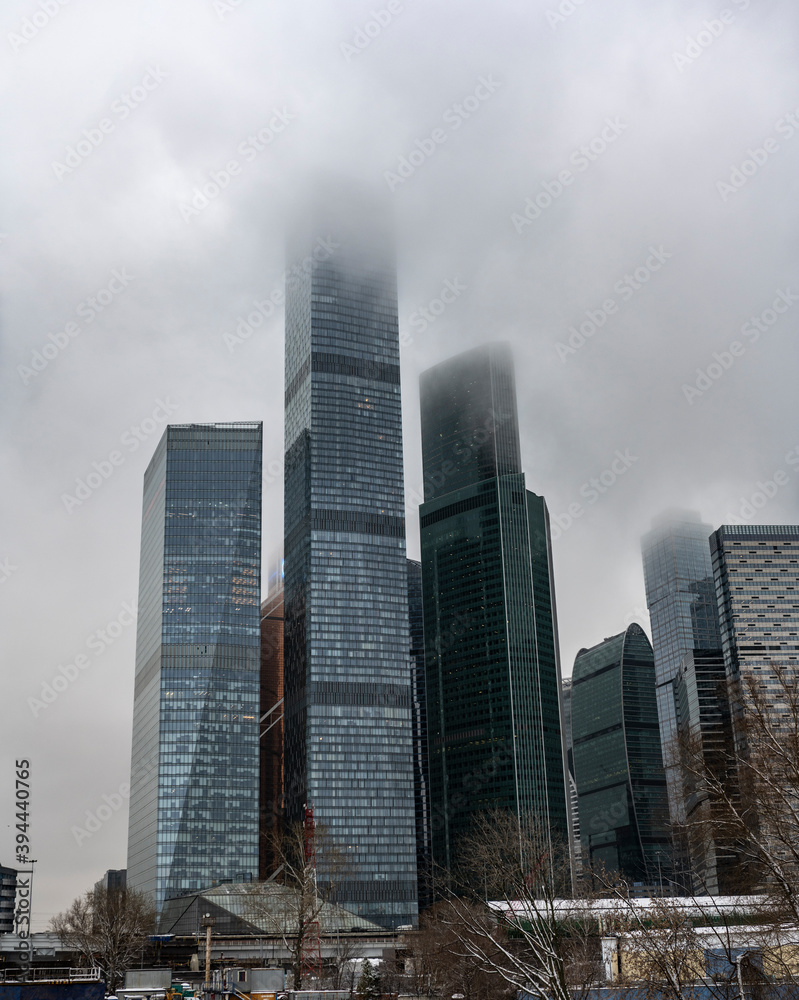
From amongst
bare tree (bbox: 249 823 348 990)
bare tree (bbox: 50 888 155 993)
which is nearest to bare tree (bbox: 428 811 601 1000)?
bare tree (bbox: 249 823 348 990)

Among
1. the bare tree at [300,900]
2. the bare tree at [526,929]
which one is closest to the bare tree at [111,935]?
the bare tree at [300,900]

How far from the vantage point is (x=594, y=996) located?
51.0 m

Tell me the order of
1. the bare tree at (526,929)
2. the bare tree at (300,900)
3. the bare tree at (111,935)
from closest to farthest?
the bare tree at (526,929) → the bare tree at (300,900) → the bare tree at (111,935)

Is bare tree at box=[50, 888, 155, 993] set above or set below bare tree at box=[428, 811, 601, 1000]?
below

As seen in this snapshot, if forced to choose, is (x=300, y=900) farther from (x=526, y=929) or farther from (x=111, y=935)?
(x=111, y=935)

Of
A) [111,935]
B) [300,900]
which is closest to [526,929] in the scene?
[300,900]

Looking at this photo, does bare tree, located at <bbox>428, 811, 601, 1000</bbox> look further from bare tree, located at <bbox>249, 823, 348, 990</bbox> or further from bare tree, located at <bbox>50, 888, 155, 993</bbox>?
bare tree, located at <bbox>50, 888, 155, 993</bbox>

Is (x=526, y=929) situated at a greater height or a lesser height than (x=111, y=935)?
greater

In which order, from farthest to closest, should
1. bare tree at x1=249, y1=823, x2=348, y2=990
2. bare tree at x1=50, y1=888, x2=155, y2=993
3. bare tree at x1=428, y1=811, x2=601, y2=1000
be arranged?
bare tree at x1=50, y1=888, x2=155, y2=993
bare tree at x1=249, y1=823, x2=348, y2=990
bare tree at x1=428, y1=811, x2=601, y2=1000

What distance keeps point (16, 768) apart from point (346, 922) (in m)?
108

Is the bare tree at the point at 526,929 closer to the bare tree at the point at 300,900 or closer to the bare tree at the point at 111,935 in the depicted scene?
the bare tree at the point at 300,900

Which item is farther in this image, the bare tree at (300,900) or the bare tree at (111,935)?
the bare tree at (111,935)

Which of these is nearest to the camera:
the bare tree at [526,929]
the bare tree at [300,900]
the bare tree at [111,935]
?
the bare tree at [526,929]

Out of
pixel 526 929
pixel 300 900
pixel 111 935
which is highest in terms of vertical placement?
pixel 300 900
